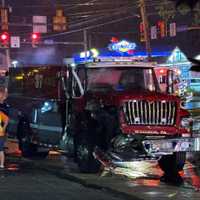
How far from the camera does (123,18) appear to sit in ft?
220

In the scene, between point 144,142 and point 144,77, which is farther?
point 144,77

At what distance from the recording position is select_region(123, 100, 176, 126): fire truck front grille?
12.4 metres

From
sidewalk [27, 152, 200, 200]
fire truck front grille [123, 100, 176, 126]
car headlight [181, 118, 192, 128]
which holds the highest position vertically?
fire truck front grille [123, 100, 176, 126]

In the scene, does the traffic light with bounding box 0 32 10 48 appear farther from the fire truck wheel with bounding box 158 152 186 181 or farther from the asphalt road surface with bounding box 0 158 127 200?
the fire truck wheel with bounding box 158 152 186 181

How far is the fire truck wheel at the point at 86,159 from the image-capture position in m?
13.0

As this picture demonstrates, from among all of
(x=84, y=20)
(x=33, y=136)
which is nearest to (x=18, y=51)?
(x=84, y=20)

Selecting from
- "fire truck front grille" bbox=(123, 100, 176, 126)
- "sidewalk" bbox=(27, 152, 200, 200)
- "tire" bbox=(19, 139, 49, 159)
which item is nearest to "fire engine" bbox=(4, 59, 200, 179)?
"fire truck front grille" bbox=(123, 100, 176, 126)

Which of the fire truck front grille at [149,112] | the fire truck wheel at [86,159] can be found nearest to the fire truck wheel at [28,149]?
the fire truck wheel at [86,159]

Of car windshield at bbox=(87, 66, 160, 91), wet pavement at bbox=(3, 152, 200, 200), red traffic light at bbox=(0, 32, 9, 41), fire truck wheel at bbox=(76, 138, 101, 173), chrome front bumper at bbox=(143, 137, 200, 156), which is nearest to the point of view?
wet pavement at bbox=(3, 152, 200, 200)

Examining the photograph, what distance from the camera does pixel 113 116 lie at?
41.2 ft

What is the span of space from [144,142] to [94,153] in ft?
3.98

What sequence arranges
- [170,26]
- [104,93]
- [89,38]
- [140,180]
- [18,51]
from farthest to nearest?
[18,51] → [89,38] → [170,26] → [104,93] → [140,180]

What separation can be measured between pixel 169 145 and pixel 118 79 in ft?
7.42

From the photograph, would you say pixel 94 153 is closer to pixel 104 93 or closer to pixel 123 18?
pixel 104 93
